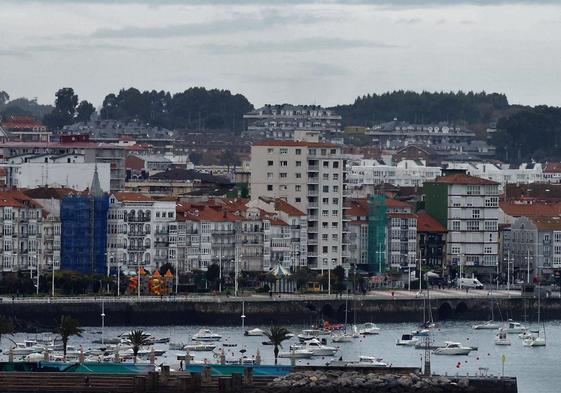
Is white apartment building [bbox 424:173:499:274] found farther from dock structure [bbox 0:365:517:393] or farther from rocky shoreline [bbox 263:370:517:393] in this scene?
rocky shoreline [bbox 263:370:517:393]

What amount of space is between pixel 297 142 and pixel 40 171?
39.0 feet

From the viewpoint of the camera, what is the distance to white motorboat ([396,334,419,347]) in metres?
83.1

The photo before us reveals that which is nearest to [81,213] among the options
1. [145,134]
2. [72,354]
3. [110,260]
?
[110,260]

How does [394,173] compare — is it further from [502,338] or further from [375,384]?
[375,384]

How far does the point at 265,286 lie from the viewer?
322ft

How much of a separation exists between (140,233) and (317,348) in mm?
21594

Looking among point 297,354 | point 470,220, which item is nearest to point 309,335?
point 297,354

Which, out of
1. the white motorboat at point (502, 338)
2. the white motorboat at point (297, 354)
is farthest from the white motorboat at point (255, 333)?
the white motorboat at point (297, 354)

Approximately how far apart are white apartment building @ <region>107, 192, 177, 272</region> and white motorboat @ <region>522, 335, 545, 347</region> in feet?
56.6

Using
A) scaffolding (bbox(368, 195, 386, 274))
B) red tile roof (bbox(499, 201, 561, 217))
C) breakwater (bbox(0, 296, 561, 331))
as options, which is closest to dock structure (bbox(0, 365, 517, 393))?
breakwater (bbox(0, 296, 561, 331))

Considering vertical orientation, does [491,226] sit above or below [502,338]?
above

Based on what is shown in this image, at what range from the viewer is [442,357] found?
78.6 metres

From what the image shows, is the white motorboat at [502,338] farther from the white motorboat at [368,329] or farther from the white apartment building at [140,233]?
the white apartment building at [140,233]

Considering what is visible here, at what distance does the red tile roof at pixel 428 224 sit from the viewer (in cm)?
11025
